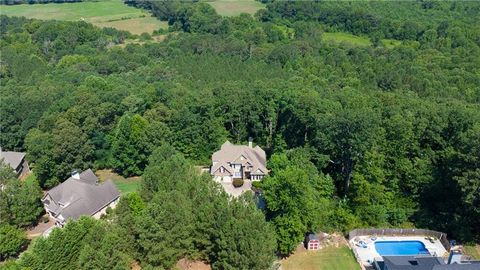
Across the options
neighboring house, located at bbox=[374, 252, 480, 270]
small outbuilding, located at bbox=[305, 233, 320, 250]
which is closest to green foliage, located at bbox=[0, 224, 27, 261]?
small outbuilding, located at bbox=[305, 233, 320, 250]

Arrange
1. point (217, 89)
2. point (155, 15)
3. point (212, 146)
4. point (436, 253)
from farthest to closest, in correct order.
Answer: point (155, 15) → point (217, 89) → point (212, 146) → point (436, 253)

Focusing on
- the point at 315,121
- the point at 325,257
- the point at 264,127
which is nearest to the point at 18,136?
the point at 264,127

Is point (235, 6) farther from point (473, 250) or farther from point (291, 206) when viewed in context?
point (473, 250)

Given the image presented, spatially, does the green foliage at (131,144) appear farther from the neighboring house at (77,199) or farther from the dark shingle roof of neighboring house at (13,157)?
the dark shingle roof of neighboring house at (13,157)

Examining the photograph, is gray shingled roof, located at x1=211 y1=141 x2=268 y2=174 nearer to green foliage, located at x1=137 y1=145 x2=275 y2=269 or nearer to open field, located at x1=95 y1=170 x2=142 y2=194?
open field, located at x1=95 y1=170 x2=142 y2=194

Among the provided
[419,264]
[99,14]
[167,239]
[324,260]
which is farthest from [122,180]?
[99,14]

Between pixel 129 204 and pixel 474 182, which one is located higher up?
pixel 474 182

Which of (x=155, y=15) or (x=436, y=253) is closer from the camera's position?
(x=436, y=253)

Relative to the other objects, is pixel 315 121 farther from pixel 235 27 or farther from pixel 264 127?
pixel 235 27
